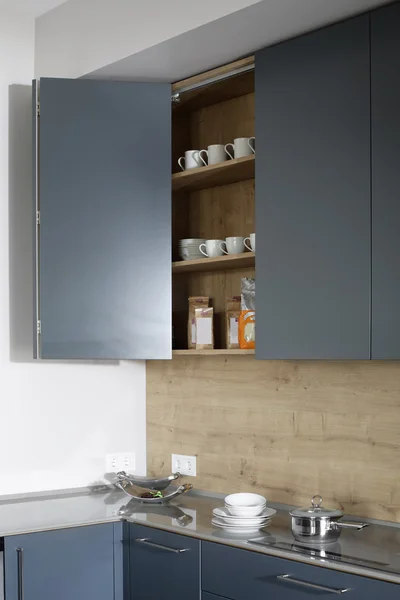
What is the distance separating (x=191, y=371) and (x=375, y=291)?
47.9 inches

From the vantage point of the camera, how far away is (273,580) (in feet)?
7.59

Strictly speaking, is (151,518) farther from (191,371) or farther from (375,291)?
(375,291)

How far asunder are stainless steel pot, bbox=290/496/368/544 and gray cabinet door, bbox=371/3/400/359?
51cm

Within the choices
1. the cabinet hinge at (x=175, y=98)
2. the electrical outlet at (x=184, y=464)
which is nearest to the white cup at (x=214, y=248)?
the cabinet hinge at (x=175, y=98)

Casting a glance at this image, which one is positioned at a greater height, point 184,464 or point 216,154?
point 216,154

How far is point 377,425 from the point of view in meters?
2.66

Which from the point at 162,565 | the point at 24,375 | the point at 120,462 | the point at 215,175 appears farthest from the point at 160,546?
the point at 215,175

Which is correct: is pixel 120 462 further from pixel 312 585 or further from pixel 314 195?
pixel 314 195

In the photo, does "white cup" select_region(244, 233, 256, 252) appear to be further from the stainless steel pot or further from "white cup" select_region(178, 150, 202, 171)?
the stainless steel pot

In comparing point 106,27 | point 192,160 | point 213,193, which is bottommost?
point 213,193

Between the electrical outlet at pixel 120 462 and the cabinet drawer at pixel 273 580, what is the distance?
98 cm

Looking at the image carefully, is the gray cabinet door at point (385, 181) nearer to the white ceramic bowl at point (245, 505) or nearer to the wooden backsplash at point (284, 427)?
the wooden backsplash at point (284, 427)

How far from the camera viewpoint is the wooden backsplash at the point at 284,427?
2.66 meters

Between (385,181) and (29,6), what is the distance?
5.65 ft
